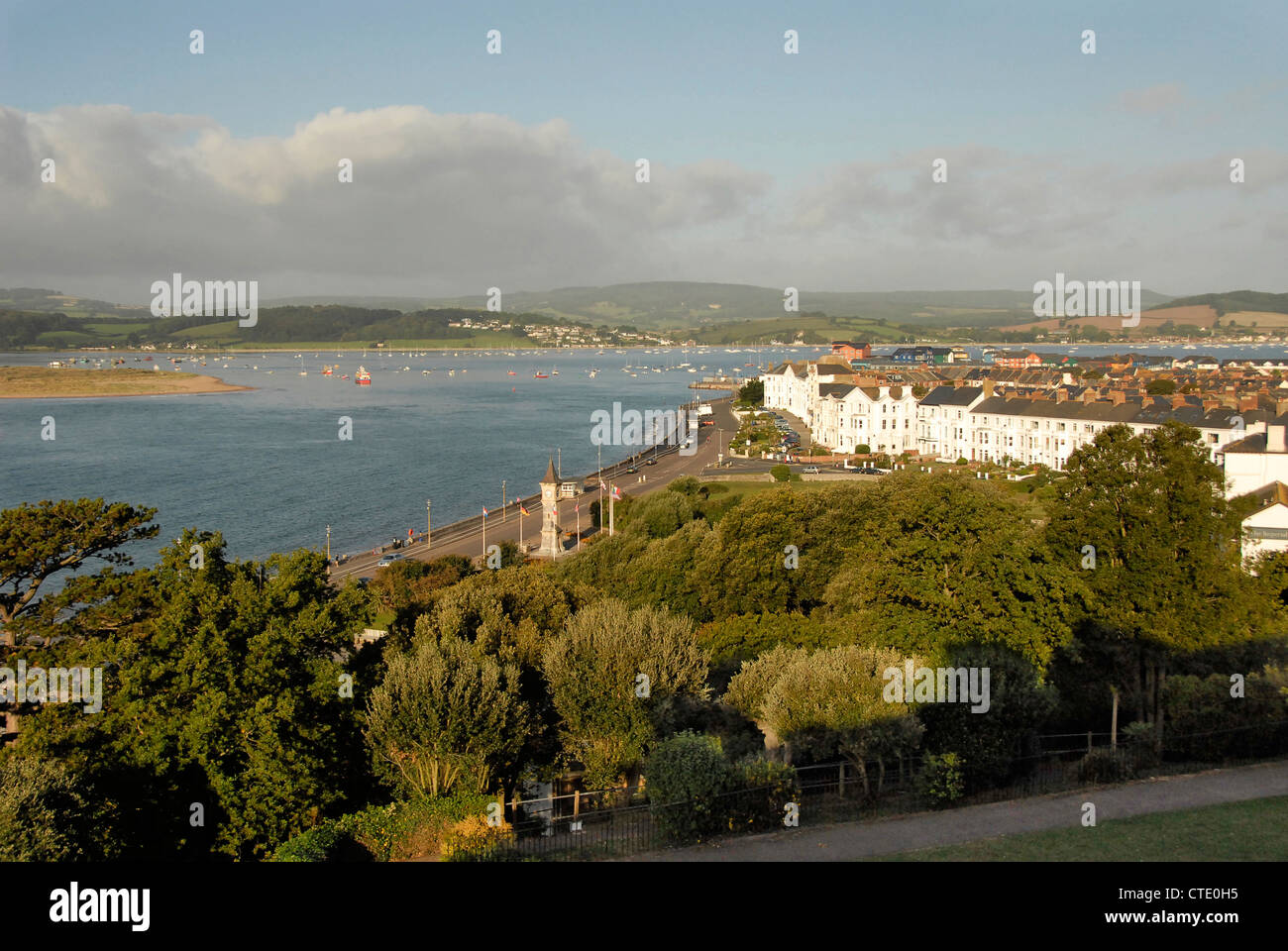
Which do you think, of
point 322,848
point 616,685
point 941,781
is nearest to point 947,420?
point 616,685

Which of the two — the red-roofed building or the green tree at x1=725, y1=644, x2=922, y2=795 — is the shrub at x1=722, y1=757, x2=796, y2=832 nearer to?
the green tree at x1=725, y1=644, x2=922, y2=795

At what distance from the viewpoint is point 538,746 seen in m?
15.6

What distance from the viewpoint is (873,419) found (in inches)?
2763

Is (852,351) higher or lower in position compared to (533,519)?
higher

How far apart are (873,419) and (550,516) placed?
37.7 m

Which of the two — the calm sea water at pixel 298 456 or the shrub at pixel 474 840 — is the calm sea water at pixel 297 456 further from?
the shrub at pixel 474 840

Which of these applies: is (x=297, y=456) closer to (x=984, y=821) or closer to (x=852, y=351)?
(x=984, y=821)

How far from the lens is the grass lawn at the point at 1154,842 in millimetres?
8797

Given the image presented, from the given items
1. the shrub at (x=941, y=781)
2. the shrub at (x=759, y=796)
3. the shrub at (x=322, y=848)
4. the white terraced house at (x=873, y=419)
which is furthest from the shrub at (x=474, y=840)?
the white terraced house at (x=873, y=419)

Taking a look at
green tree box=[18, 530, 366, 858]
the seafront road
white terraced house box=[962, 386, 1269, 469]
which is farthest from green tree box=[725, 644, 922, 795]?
white terraced house box=[962, 386, 1269, 469]

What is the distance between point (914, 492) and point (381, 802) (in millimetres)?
10822

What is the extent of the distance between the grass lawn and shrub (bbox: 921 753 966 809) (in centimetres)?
168

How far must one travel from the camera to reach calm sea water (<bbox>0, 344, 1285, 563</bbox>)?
50969 mm
